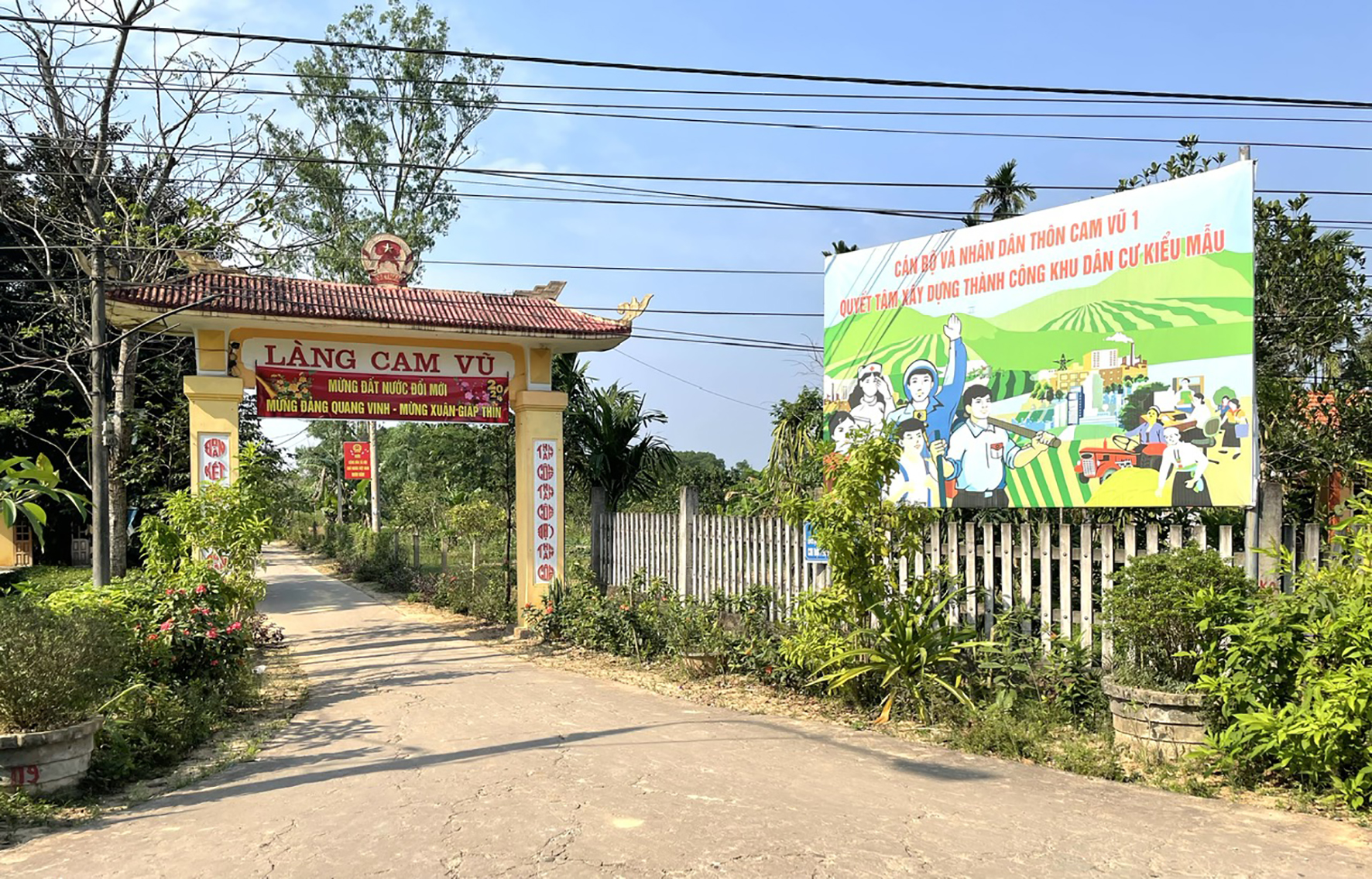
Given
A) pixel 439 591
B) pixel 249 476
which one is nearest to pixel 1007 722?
pixel 249 476

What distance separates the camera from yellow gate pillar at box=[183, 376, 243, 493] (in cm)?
1112

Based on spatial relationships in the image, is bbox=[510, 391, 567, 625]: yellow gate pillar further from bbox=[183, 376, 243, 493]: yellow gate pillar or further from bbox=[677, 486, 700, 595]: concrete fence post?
bbox=[183, 376, 243, 493]: yellow gate pillar

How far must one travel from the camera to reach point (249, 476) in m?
9.85

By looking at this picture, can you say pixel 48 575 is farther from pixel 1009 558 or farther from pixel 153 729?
pixel 1009 558

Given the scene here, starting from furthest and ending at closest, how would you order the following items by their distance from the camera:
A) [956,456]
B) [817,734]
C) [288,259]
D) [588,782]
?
[288,259] → [956,456] → [817,734] → [588,782]

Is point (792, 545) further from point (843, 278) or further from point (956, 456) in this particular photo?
point (843, 278)

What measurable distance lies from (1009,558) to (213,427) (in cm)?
904

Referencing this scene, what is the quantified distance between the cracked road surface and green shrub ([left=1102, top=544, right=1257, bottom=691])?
95 centimetres

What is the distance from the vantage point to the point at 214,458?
1120cm

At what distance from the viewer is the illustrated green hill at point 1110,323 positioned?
22.6 feet

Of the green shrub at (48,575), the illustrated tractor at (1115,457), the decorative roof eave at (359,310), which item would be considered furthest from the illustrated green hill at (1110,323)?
the green shrub at (48,575)

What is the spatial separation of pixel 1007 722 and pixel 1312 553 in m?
2.22

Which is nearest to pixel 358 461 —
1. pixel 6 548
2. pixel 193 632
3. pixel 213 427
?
pixel 6 548

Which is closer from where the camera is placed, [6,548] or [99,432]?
[99,432]
